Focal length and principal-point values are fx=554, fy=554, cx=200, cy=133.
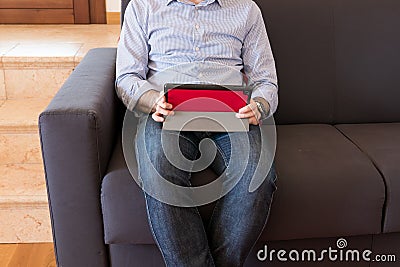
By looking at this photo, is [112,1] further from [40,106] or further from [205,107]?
[205,107]

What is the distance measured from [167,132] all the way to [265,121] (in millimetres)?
376

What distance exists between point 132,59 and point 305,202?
62 cm

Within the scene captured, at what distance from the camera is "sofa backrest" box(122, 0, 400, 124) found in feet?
6.09

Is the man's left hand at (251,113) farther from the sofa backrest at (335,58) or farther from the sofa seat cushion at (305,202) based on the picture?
the sofa backrest at (335,58)

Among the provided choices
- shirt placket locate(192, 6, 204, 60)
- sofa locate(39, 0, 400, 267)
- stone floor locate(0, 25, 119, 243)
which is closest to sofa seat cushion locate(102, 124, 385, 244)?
sofa locate(39, 0, 400, 267)

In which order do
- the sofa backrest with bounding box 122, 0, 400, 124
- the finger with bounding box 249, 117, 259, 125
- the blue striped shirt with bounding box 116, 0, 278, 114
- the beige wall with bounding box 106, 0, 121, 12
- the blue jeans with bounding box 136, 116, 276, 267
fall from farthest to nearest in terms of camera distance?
the beige wall with bounding box 106, 0, 121, 12 → the sofa backrest with bounding box 122, 0, 400, 124 → the blue striped shirt with bounding box 116, 0, 278, 114 → the finger with bounding box 249, 117, 259, 125 → the blue jeans with bounding box 136, 116, 276, 267

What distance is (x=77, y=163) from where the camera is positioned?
4.54ft

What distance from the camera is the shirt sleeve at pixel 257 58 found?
163 centimetres

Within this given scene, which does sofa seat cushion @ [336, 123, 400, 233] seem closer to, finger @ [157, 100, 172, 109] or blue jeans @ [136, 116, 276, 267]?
blue jeans @ [136, 116, 276, 267]

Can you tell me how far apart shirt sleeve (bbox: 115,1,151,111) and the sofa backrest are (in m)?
0.26

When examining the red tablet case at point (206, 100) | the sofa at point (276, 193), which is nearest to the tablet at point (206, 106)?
the red tablet case at point (206, 100)

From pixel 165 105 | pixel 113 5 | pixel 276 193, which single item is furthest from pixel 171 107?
pixel 113 5

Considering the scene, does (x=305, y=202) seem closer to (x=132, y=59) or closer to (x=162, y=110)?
(x=162, y=110)

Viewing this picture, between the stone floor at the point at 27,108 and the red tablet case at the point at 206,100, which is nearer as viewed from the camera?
the red tablet case at the point at 206,100
